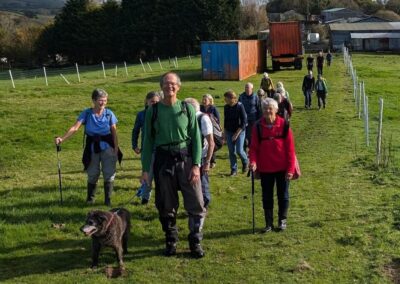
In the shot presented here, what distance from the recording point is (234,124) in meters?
10.6

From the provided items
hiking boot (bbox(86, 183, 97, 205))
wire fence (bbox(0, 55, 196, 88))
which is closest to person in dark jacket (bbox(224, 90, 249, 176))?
hiking boot (bbox(86, 183, 97, 205))

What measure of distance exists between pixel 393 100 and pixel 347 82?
6.12 metres

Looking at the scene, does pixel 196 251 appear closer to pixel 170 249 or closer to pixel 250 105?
pixel 170 249

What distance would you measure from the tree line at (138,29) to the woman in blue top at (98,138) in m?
55.9

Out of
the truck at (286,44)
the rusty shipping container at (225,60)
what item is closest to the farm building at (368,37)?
the truck at (286,44)

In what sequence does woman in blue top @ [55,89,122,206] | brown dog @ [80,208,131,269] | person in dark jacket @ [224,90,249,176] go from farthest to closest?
1. person in dark jacket @ [224,90,249,176]
2. woman in blue top @ [55,89,122,206]
3. brown dog @ [80,208,131,269]

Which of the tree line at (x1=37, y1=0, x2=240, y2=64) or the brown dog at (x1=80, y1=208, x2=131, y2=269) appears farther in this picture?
the tree line at (x1=37, y1=0, x2=240, y2=64)

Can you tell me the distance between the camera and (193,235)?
648 cm

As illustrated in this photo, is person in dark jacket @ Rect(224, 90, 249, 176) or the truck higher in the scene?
the truck

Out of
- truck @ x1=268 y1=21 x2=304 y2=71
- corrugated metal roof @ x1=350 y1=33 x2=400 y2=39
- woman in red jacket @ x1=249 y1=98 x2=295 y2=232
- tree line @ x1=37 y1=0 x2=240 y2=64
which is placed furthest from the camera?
corrugated metal roof @ x1=350 y1=33 x2=400 y2=39

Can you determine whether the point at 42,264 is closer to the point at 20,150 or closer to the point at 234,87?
the point at 20,150

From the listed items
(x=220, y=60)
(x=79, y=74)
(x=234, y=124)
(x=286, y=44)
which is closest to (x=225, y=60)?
(x=220, y=60)

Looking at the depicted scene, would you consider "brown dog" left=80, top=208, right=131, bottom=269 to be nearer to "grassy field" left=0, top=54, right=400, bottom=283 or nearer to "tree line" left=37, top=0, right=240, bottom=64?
"grassy field" left=0, top=54, right=400, bottom=283

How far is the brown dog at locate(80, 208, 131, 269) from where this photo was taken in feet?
19.3
